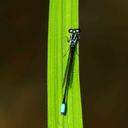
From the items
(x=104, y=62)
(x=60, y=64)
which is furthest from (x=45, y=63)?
(x=104, y=62)

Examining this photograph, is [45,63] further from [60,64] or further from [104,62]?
[104,62]

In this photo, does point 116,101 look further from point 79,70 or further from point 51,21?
point 51,21

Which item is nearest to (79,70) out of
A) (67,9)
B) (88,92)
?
(88,92)
